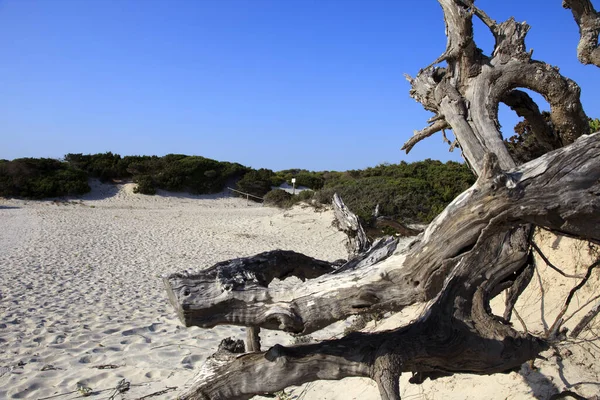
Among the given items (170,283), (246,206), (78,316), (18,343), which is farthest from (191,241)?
(170,283)

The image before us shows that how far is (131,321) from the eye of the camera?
7.54 m

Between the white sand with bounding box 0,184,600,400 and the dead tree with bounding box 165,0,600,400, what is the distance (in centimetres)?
167

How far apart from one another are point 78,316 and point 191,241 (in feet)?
33.3

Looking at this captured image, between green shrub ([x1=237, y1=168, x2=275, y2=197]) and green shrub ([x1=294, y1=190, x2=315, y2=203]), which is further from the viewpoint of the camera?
green shrub ([x1=237, y1=168, x2=275, y2=197])

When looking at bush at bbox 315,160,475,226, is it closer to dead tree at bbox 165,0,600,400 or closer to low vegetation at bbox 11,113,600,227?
low vegetation at bbox 11,113,600,227

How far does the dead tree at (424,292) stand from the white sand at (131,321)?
65.8 inches

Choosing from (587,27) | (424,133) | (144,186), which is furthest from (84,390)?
(144,186)

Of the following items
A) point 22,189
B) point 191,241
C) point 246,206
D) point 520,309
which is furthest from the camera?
point 246,206

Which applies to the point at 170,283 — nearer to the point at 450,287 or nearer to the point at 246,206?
the point at 450,287

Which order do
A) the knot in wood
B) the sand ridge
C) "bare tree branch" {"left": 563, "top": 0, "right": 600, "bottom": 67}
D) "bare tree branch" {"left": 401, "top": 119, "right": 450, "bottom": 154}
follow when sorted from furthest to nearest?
the sand ridge
"bare tree branch" {"left": 401, "top": 119, "right": 450, "bottom": 154}
"bare tree branch" {"left": 563, "top": 0, "right": 600, "bottom": 67}
the knot in wood

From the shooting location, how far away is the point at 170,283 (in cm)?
228

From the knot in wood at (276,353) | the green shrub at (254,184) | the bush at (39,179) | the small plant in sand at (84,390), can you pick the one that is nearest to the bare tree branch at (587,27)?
the knot in wood at (276,353)

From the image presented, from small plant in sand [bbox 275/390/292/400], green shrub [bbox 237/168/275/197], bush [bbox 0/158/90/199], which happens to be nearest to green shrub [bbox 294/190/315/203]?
green shrub [bbox 237/168/275/197]

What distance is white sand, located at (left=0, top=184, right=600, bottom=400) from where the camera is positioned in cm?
403
